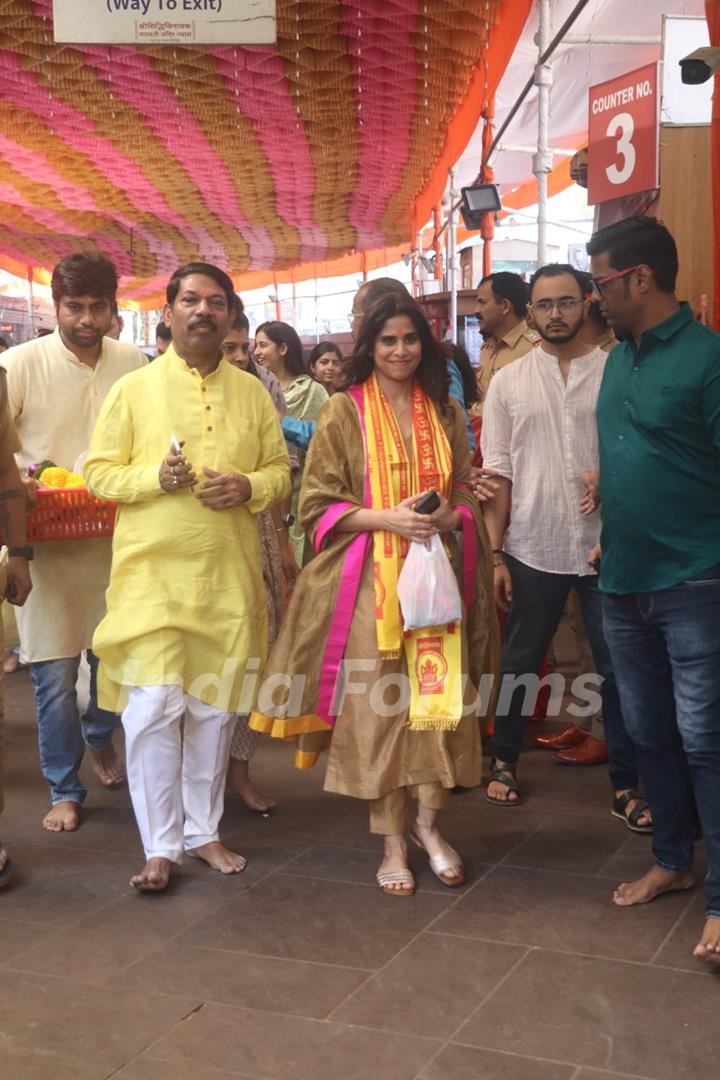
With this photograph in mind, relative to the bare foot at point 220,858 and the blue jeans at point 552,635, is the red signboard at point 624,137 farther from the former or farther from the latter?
the bare foot at point 220,858

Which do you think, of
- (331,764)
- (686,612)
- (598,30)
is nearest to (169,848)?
(331,764)

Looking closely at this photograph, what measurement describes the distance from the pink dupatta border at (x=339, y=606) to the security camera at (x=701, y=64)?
1305 mm

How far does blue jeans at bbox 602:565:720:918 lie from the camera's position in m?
3.04

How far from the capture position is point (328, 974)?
3.01 metres

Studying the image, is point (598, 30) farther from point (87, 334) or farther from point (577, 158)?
point (87, 334)

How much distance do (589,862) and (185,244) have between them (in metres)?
19.3

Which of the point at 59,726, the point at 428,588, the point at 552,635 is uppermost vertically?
the point at 428,588

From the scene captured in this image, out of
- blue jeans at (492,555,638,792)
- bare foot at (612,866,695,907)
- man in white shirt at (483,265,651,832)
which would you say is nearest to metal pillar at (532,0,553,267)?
man in white shirt at (483,265,651,832)

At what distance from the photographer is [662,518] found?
3.07m

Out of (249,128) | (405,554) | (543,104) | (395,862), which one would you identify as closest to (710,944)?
(395,862)

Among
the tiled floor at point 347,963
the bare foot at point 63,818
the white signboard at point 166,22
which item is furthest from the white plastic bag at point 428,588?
the white signboard at point 166,22

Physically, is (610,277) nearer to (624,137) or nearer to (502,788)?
(502,788)

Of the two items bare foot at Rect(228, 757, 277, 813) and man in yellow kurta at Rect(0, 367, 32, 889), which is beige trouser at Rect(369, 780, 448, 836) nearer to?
bare foot at Rect(228, 757, 277, 813)

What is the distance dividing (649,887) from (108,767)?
207 cm
